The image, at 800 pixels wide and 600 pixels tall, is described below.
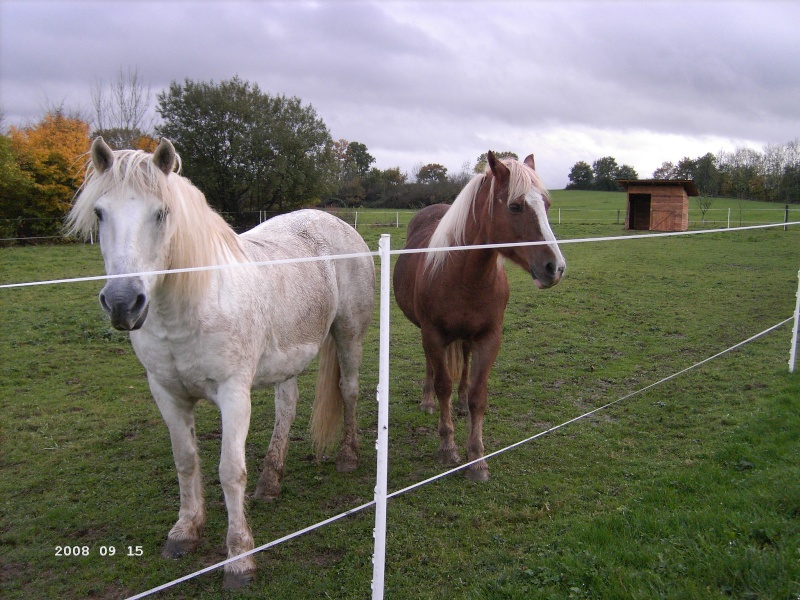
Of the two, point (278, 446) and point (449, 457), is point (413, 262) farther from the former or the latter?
point (278, 446)

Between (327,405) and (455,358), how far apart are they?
4.71ft

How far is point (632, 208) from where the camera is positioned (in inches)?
1041

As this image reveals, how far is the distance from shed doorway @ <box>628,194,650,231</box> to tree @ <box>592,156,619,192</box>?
3030cm

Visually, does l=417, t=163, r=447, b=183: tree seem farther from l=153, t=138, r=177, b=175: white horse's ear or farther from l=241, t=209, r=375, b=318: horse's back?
l=153, t=138, r=177, b=175: white horse's ear

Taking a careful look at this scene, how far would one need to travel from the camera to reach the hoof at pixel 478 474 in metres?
3.89

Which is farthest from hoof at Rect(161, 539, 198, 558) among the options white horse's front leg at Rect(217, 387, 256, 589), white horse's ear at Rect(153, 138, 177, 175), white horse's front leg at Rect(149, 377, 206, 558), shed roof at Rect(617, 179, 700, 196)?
shed roof at Rect(617, 179, 700, 196)

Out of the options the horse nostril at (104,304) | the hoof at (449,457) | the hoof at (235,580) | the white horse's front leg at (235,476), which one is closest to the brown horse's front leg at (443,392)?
the hoof at (449,457)

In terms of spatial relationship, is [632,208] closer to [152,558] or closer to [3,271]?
[3,271]

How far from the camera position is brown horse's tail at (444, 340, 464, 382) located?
16.9ft

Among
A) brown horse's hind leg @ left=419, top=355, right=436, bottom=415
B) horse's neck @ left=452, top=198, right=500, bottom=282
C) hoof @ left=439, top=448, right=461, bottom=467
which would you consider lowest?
hoof @ left=439, top=448, right=461, bottom=467

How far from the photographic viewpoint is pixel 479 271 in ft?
12.9

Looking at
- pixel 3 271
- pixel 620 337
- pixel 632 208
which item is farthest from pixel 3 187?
pixel 632 208

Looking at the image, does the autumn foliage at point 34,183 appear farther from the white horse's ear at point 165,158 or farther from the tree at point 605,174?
the tree at point 605,174

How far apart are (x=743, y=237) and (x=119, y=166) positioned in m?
22.5
